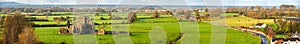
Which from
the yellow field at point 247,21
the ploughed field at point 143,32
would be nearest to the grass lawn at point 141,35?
the ploughed field at point 143,32

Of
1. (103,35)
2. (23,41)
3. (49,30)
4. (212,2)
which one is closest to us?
(212,2)

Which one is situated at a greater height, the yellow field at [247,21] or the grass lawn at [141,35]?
the grass lawn at [141,35]

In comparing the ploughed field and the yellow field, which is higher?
the ploughed field

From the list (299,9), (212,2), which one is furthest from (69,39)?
(299,9)

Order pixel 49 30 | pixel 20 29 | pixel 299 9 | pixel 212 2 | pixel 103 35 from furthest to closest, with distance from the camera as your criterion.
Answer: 1. pixel 299 9
2. pixel 49 30
3. pixel 103 35
4. pixel 20 29
5. pixel 212 2

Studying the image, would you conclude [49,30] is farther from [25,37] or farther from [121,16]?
[121,16]

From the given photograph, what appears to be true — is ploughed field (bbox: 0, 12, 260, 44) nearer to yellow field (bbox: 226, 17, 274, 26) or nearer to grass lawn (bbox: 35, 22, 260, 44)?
grass lawn (bbox: 35, 22, 260, 44)

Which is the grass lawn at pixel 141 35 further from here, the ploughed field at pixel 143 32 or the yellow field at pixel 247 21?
the yellow field at pixel 247 21

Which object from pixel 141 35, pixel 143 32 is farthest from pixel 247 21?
pixel 141 35

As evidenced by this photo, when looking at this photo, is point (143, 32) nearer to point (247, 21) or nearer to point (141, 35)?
point (141, 35)

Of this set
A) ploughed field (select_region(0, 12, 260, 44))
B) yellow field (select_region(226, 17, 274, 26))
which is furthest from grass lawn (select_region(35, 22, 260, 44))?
yellow field (select_region(226, 17, 274, 26))

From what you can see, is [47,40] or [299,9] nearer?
[47,40]
